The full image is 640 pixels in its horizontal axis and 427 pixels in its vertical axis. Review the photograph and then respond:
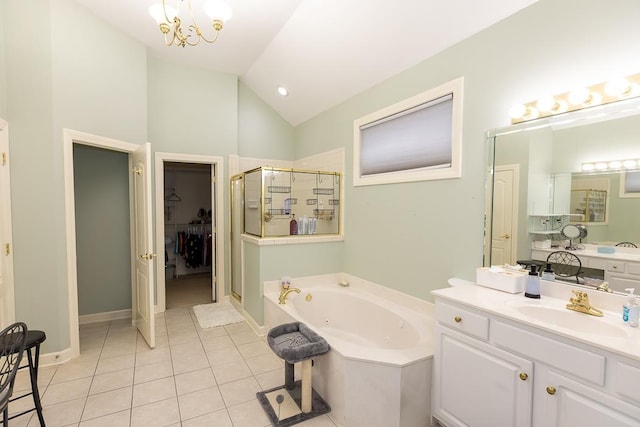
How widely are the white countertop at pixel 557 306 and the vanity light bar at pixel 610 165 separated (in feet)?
2.33

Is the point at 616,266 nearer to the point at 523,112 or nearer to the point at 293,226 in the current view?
the point at 523,112

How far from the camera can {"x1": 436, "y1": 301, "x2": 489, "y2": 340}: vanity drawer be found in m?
1.74

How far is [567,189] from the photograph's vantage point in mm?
1854

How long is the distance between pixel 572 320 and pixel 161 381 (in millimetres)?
3020

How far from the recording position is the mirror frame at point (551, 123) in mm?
1616

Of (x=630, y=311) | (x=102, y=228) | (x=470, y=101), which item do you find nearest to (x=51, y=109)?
(x=102, y=228)

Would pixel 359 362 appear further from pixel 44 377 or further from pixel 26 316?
pixel 26 316

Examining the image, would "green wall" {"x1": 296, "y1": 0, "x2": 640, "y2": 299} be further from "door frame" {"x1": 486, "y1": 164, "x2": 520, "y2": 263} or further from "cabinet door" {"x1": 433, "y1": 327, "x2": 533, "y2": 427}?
"cabinet door" {"x1": 433, "y1": 327, "x2": 533, "y2": 427}

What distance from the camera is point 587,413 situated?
131cm

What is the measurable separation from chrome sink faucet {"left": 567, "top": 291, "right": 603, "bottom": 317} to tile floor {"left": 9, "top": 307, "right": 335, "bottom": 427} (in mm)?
1700

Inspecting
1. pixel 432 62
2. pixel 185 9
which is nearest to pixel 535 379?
pixel 432 62

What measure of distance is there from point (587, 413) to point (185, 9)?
Answer: 4.26 meters

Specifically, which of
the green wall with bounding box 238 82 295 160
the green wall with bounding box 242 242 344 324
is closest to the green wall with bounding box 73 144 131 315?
the green wall with bounding box 242 242 344 324

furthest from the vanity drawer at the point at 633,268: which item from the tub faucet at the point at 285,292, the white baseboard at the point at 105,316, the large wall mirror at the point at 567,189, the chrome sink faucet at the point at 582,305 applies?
the white baseboard at the point at 105,316
